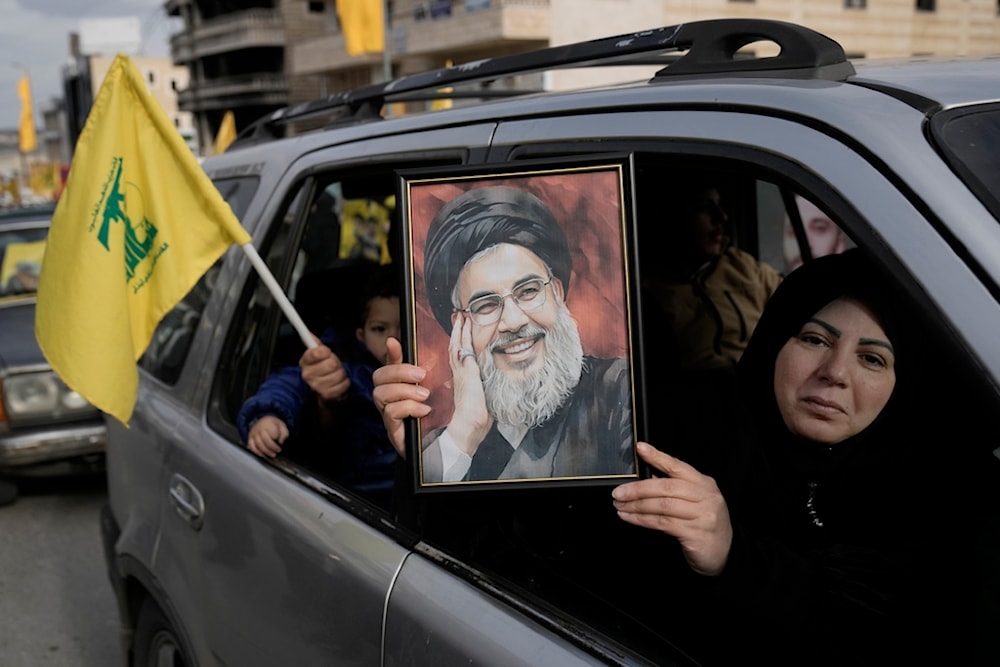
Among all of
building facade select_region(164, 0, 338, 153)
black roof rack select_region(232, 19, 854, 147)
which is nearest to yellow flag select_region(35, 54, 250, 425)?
black roof rack select_region(232, 19, 854, 147)

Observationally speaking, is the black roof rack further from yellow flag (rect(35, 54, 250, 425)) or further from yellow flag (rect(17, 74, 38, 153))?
yellow flag (rect(17, 74, 38, 153))

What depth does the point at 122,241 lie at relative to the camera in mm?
2490

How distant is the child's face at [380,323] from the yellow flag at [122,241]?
0.50 m

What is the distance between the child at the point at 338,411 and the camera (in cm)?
246

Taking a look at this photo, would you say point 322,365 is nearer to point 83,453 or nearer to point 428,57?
point 83,453

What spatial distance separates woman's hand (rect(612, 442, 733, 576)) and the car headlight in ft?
17.7

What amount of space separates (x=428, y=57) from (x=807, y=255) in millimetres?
32410

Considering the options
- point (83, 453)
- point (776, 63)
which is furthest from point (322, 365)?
point (83, 453)

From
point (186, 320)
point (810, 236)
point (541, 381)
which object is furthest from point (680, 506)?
point (810, 236)

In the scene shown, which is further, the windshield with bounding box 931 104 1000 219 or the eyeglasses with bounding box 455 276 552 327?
the eyeglasses with bounding box 455 276 552 327

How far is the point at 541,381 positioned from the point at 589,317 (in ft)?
0.40

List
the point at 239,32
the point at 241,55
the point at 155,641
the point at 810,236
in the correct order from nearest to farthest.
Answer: the point at 155,641
the point at 810,236
the point at 239,32
the point at 241,55

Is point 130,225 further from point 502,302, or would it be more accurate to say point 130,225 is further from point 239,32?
point 239,32

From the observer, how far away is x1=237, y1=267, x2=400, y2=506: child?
2463 millimetres
